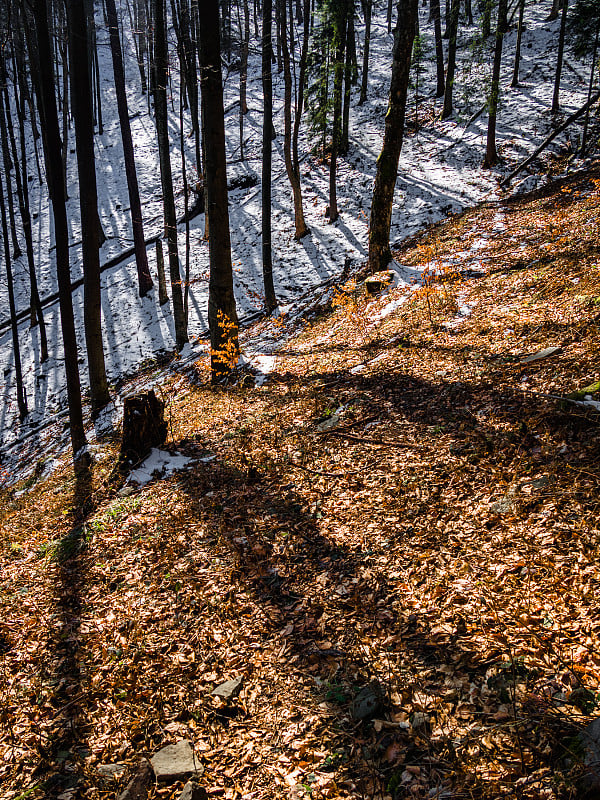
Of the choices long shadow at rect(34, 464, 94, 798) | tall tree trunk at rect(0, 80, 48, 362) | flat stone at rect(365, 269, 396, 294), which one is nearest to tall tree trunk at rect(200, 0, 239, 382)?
flat stone at rect(365, 269, 396, 294)

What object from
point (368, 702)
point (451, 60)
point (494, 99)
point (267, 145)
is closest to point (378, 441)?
point (368, 702)

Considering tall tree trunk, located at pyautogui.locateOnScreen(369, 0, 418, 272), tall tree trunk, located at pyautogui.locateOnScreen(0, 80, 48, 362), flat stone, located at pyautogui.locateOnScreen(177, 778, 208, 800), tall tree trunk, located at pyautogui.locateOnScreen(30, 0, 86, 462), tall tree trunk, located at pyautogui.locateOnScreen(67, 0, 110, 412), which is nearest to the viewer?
flat stone, located at pyautogui.locateOnScreen(177, 778, 208, 800)

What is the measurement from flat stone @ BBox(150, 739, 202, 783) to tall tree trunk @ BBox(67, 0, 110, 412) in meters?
8.49

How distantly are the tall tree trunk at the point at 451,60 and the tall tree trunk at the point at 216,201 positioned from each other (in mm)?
16641

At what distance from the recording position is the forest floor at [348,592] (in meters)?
2.41

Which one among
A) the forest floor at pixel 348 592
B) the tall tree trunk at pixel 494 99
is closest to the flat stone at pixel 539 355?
the forest floor at pixel 348 592

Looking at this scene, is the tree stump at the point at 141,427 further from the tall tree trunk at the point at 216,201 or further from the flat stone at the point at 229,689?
the flat stone at the point at 229,689

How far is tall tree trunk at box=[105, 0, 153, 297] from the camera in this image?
15.3 metres

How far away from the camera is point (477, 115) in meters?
20.8

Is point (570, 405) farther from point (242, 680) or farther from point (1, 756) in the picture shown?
point (1, 756)

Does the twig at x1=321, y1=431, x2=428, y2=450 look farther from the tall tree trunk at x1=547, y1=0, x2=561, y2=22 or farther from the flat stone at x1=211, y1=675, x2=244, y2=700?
the tall tree trunk at x1=547, y1=0, x2=561, y2=22

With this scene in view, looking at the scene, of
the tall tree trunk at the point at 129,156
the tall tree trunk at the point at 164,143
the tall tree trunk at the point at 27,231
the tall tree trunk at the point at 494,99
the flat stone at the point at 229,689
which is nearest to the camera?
the flat stone at the point at 229,689

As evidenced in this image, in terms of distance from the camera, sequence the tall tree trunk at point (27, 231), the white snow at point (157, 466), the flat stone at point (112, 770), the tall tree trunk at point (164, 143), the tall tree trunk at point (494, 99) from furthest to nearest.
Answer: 1. the tall tree trunk at point (494, 99)
2. the tall tree trunk at point (27, 231)
3. the tall tree trunk at point (164, 143)
4. the white snow at point (157, 466)
5. the flat stone at point (112, 770)

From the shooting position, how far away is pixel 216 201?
8219 millimetres
